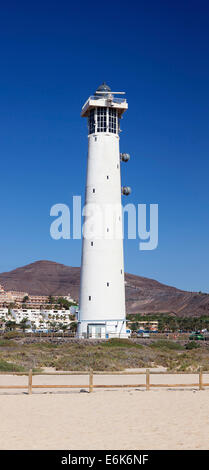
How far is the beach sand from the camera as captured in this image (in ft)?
37.9

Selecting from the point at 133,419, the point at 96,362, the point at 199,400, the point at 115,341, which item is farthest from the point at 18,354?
the point at 133,419

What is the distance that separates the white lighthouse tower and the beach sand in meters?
22.7

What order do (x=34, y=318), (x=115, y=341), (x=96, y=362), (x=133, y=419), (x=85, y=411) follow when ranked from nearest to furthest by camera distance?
(x=133, y=419) < (x=85, y=411) < (x=96, y=362) < (x=115, y=341) < (x=34, y=318)

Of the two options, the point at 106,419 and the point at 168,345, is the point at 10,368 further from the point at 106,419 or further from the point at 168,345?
the point at 168,345

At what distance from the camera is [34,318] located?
132250 mm

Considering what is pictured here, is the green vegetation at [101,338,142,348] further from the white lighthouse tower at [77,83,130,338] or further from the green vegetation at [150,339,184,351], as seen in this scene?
the green vegetation at [150,339,184,351]

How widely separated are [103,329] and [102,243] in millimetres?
6800

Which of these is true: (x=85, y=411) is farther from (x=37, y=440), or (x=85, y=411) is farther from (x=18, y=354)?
(x=18, y=354)

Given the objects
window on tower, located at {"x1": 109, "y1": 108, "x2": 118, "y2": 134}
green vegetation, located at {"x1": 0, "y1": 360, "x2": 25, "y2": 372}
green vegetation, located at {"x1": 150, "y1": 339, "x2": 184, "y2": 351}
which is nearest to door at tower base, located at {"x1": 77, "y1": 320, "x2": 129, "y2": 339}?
green vegetation, located at {"x1": 150, "y1": 339, "x2": 184, "y2": 351}

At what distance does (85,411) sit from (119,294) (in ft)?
93.4

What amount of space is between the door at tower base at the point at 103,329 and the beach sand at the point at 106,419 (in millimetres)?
22739

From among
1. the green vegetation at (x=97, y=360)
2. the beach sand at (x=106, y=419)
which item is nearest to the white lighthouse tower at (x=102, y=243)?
the green vegetation at (x=97, y=360)

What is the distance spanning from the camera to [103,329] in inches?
1721

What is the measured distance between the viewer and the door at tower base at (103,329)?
143 feet
